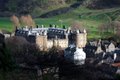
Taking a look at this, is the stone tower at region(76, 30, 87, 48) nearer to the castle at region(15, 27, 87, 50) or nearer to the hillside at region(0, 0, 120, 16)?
the castle at region(15, 27, 87, 50)

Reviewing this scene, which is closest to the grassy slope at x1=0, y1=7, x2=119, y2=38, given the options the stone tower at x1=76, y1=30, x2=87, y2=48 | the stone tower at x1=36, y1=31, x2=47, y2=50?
the stone tower at x1=76, y1=30, x2=87, y2=48

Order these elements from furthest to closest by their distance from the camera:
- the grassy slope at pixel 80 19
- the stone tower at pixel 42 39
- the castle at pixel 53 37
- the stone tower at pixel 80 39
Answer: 1. the grassy slope at pixel 80 19
2. the stone tower at pixel 80 39
3. the castle at pixel 53 37
4. the stone tower at pixel 42 39

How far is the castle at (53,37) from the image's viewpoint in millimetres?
69125

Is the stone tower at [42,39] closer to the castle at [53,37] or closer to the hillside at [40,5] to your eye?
the castle at [53,37]

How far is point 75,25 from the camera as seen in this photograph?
94500 millimetres

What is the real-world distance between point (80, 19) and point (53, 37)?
4930cm

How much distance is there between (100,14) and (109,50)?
5955 cm

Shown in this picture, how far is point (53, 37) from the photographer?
71312 mm

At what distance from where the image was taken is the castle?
6912 cm

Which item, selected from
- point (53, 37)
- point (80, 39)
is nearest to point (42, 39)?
point (53, 37)

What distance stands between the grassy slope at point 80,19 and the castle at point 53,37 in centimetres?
2715

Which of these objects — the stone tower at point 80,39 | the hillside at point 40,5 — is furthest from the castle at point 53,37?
the hillside at point 40,5

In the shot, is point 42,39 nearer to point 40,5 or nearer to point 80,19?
point 80,19

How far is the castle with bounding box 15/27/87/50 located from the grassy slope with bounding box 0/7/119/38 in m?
27.1
